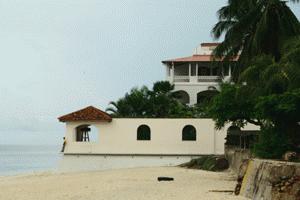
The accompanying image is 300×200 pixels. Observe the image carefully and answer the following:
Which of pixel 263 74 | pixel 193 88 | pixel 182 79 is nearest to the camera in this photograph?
pixel 263 74

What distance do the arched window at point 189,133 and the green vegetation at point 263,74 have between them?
18.0 feet

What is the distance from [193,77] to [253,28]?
1795 centimetres

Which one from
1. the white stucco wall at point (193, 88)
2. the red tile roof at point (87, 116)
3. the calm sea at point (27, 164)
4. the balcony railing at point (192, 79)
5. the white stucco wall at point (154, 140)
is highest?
the balcony railing at point (192, 79)

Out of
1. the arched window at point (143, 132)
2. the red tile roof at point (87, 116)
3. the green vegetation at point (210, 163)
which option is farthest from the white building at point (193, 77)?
the green vegetation at point (210, 163)

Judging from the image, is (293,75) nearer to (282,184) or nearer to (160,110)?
(282,184)

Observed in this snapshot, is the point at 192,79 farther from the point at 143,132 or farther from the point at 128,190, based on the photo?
the point at 128,190

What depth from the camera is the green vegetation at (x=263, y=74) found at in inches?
819

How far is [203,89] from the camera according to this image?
4934cm

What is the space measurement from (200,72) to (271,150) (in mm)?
30902

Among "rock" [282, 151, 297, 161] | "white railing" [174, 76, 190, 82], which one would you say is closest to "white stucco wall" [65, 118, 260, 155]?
"white railing" [174, 76, 190, 82]

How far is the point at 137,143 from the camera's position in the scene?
3734cm

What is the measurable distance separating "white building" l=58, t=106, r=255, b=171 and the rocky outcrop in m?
19.7

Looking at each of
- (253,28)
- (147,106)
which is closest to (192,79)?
(147,106)

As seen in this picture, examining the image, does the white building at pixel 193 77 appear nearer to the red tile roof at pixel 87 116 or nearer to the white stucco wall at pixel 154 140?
the white stucco wall at pixel 154 140
